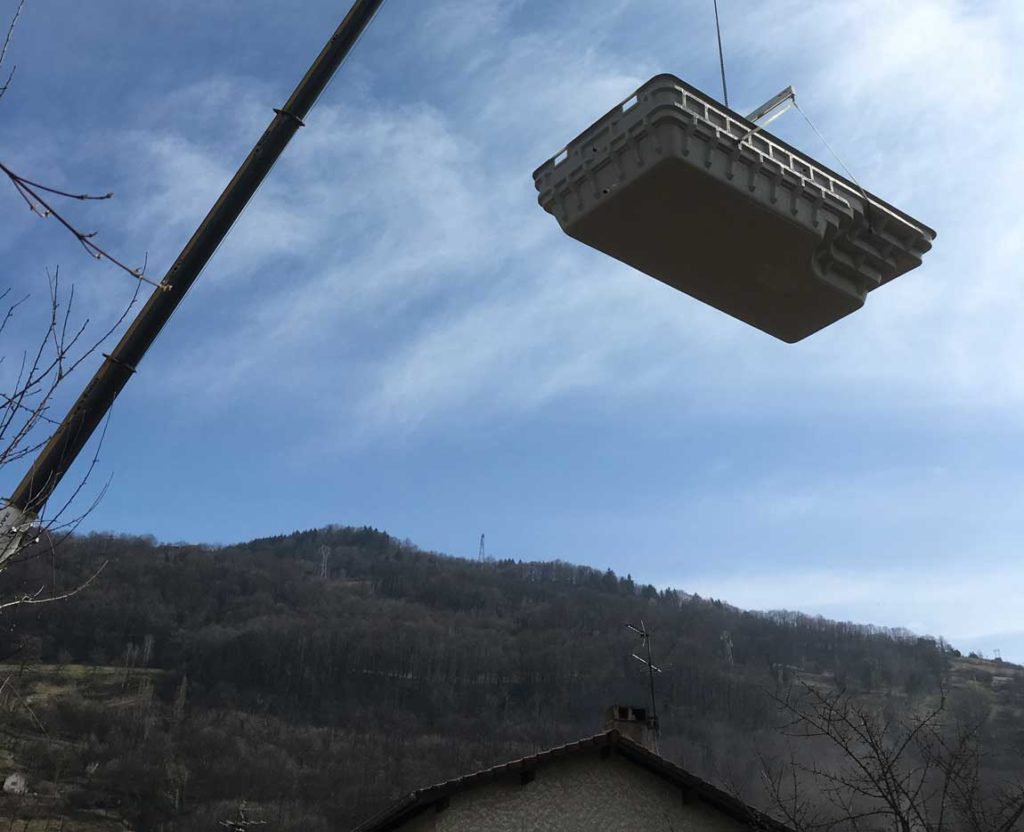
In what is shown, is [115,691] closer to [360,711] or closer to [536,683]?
[360,711]

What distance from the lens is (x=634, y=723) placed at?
19.6m

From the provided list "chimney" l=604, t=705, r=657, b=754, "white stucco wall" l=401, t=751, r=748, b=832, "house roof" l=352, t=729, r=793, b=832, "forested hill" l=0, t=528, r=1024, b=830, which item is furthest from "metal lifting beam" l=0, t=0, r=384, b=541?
"forested hill" l=0, t=528, r=1024, b=830

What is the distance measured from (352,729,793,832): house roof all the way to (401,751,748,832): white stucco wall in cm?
16

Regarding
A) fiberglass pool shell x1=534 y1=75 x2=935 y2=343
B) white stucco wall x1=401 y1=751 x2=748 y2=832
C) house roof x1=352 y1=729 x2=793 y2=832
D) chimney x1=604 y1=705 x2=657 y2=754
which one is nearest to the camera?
fiberglass pool shell x1=534 y1=75 x2=935 y2=343

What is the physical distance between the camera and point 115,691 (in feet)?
397

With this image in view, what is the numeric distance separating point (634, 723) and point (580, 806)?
2859mm

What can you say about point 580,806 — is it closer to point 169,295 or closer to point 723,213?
A: point 169,295

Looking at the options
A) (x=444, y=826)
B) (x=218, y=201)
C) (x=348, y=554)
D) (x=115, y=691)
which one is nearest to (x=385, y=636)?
(x=115, y=691)

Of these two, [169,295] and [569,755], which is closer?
[169,295]

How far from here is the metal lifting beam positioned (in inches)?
321

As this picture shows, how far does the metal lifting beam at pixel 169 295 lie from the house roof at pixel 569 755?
10.0 metres

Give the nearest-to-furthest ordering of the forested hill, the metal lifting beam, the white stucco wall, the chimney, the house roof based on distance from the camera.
→ the metal lifting beam < the house roof < the white stucco wall < the chimney < the forested hill

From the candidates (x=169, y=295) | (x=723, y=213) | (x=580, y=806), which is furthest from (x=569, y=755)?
(x=723, y=213)

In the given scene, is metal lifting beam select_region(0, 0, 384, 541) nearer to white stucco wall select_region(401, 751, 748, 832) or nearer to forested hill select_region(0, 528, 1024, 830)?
white stucco wall select_region(401, 751, 748, 832)
